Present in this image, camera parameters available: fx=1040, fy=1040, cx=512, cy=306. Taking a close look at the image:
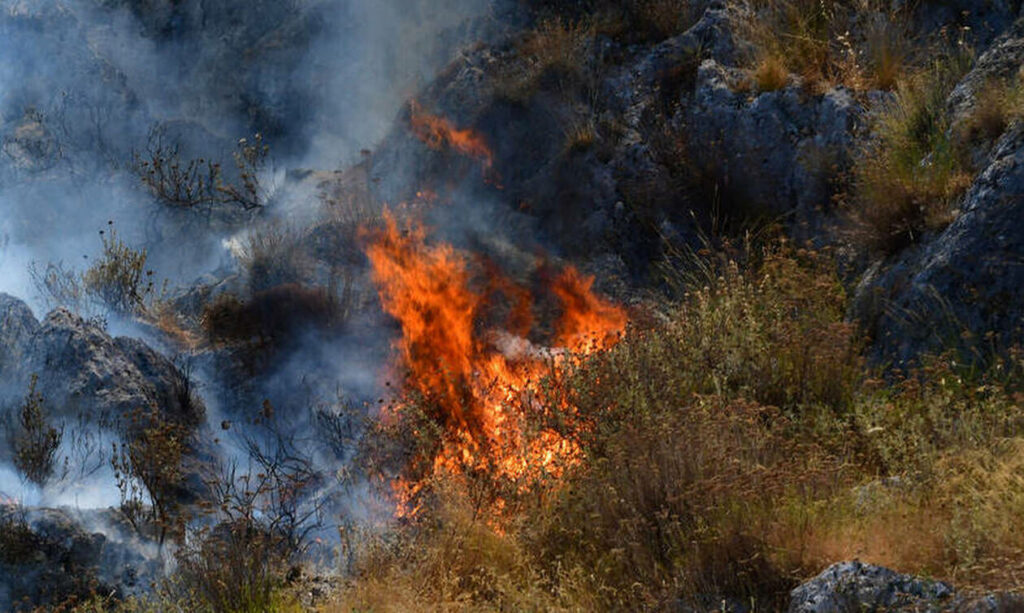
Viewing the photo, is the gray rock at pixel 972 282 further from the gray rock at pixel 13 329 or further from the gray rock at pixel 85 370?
the gray rock at pixel 13 329

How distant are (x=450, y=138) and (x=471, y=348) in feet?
9.74

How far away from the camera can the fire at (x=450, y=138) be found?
1047cm

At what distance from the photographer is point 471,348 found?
8508 millimetres

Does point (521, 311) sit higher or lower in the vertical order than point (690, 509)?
higher

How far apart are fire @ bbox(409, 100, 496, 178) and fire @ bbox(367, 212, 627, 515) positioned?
1.08 m

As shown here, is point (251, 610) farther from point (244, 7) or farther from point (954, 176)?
point (244, 7)

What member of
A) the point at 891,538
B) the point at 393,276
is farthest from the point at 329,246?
the point at 891,538

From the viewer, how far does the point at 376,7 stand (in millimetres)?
12805

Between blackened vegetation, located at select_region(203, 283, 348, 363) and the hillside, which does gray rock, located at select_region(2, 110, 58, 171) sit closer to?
the hillside

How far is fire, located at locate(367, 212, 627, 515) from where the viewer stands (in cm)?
662

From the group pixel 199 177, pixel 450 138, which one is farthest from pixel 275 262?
pixel 199 177

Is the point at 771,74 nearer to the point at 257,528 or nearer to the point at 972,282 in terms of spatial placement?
the point at 972,282

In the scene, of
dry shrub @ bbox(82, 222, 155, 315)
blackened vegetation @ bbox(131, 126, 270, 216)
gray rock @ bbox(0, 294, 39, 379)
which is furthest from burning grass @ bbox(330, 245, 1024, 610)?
blackened vegetation @ bbox(131, 126, 270, 216)

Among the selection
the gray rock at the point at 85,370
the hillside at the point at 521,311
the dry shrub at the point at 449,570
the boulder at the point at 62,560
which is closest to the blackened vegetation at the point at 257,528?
the hillside at the point at 521,311
